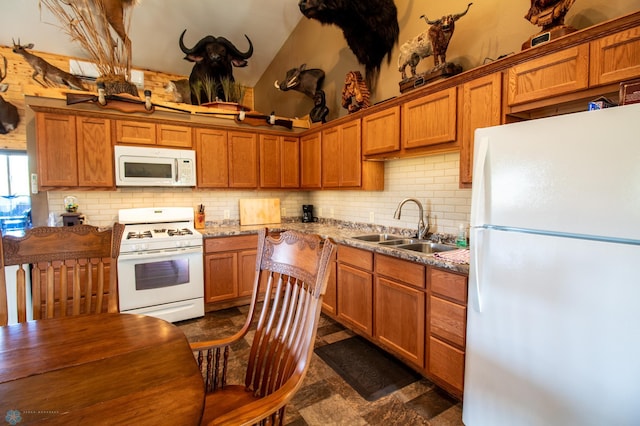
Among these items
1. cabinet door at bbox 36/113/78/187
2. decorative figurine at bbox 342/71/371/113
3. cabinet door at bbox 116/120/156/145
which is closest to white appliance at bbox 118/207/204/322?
cabinet door at bbox 36/113/78/187

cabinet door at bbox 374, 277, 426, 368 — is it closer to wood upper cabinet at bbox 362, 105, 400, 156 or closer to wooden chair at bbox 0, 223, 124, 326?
wood upper cabinet at bbox 362, 105, 400, 156

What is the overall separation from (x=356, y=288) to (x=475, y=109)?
172cm

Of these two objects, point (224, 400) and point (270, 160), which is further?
point (270, 160)

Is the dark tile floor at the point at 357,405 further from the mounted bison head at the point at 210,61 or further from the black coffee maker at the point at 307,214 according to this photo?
the mounted bison head at the point at 210,61

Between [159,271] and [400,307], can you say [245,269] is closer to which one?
[159,271]

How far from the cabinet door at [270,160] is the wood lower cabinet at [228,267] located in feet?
2.75

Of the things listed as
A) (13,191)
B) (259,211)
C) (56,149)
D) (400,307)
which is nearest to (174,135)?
(56,149)

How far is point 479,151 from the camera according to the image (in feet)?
5.08

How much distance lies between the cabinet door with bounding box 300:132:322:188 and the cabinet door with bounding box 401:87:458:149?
141cm

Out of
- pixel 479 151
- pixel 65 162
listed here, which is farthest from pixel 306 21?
pixel 479 151

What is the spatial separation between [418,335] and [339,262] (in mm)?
1050

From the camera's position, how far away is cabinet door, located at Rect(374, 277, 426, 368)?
212 centimetres

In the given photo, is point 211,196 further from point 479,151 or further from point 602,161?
point 602,161

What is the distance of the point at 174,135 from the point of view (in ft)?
11.4
